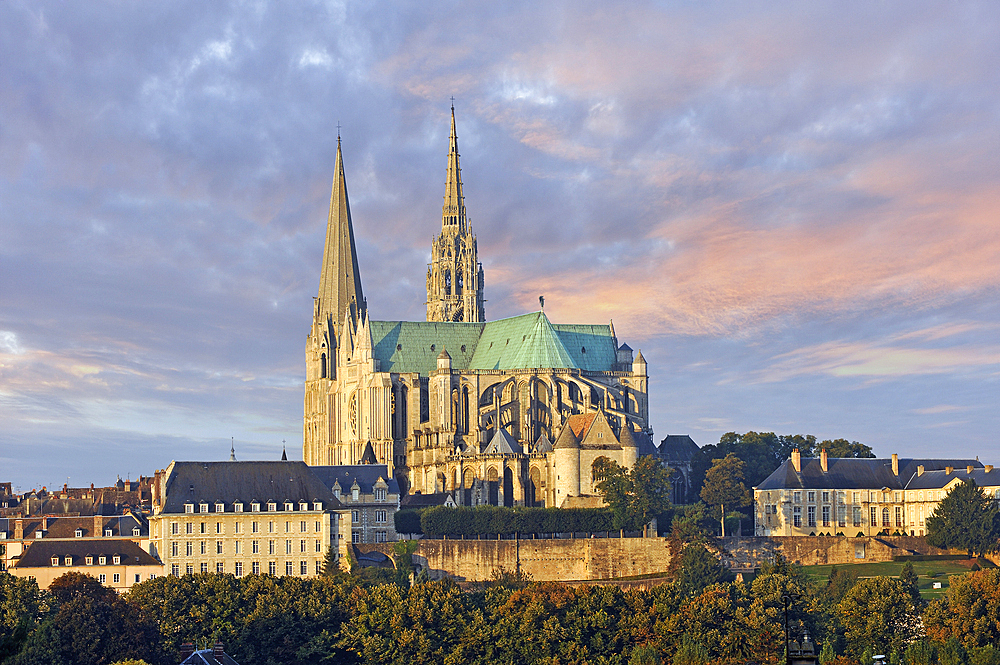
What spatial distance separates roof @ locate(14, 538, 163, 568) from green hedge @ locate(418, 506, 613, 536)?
805 inches

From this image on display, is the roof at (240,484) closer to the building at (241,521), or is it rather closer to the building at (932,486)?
the building at (241,521)

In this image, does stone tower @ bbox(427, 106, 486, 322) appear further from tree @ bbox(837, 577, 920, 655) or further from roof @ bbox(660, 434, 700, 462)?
tree @ bbox(837, 577, 920, 655)

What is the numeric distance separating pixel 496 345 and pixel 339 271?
2522 centimetres

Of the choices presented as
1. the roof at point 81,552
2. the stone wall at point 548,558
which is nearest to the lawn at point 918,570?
the stone wall at point 548,558

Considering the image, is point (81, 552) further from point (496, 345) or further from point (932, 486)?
point (932, 486)

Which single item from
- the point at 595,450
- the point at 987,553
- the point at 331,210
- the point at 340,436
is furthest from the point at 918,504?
the point at 331,210

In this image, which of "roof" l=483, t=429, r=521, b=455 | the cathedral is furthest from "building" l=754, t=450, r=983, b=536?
"roof" l=483, t=429, r=521, b=455

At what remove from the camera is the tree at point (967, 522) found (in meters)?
105

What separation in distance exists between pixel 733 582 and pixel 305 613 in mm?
29185

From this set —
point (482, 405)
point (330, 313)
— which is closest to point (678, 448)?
point (482, 405)

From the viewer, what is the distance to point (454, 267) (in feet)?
540

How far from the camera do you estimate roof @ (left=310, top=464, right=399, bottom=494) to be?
361 ft

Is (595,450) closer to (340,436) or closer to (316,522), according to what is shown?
(316,522)

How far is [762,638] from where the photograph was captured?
79.1m
